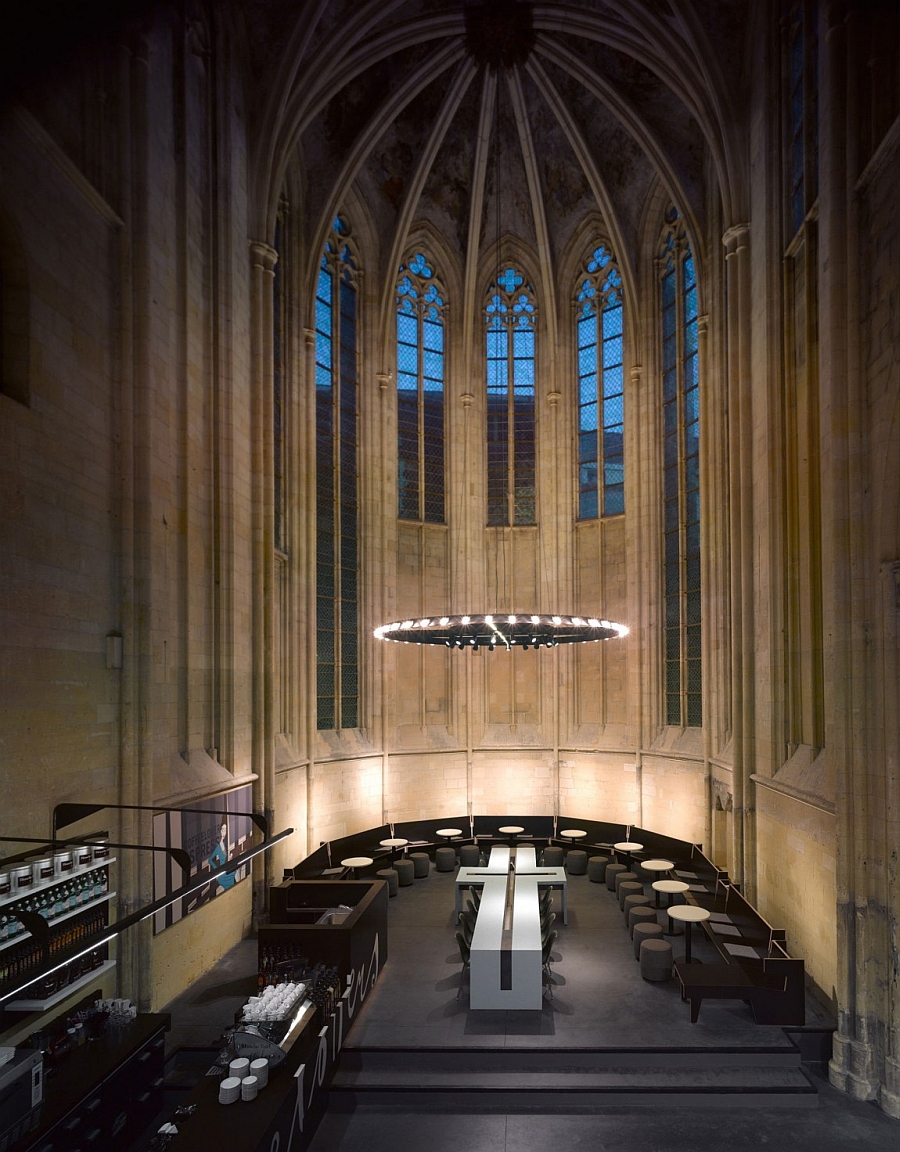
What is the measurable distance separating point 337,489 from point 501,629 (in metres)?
7.94

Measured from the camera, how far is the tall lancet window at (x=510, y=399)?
68.3ft

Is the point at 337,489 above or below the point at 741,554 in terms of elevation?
above

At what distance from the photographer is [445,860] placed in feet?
56.9

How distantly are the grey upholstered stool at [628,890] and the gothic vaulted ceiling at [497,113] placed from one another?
1192 cm

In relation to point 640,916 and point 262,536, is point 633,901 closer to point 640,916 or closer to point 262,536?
point 640,916

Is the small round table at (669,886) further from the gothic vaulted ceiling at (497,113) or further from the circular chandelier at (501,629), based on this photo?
the gothic vaulted ceiling at (497,113)

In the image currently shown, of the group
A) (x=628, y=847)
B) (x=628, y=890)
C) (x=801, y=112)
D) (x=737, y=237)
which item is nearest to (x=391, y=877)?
(x=628, y=890)

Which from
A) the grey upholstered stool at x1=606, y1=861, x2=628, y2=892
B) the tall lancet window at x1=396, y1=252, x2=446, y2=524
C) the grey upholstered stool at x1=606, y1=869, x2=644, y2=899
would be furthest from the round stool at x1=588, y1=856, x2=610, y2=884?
the tall lancet window at x1=396, y1=252, x2=446, y2=524

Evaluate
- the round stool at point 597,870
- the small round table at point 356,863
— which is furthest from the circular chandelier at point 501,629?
the round stool at point 597,870

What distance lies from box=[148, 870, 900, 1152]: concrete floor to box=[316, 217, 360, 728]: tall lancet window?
6114 mm

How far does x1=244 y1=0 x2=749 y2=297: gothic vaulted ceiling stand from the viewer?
14.2m

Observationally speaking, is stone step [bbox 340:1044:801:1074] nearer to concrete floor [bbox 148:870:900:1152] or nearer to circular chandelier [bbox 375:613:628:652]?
concrete floor [bbox 148:870:900:1152]

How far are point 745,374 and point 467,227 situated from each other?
1013 centimetres

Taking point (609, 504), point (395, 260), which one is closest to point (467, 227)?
point (395, 260)
